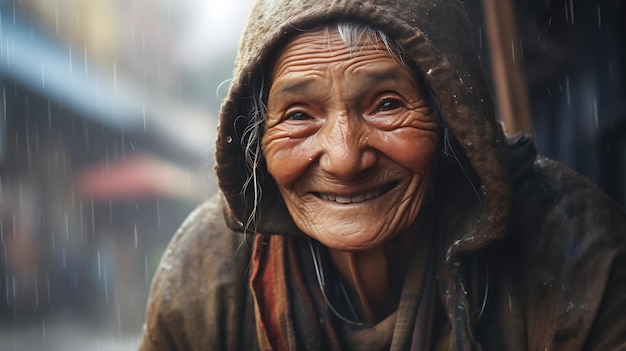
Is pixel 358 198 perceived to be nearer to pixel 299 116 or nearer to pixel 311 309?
pixel 299 116

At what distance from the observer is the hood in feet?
5.97

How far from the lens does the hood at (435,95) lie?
182cm

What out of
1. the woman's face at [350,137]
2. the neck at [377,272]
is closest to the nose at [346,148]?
the woman's face at [350,137]

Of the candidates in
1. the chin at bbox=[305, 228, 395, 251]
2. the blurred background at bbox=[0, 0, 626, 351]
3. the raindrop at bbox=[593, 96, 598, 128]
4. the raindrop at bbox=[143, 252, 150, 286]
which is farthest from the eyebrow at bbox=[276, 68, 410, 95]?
the raindrop at bbox=[143, 252, 150, 286]

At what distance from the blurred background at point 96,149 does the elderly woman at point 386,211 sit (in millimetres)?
4429

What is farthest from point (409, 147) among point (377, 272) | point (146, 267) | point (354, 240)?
A: point (146, 267)

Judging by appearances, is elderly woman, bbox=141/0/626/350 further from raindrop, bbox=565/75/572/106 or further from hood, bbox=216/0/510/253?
raindrop, bbox=565/75/572/106

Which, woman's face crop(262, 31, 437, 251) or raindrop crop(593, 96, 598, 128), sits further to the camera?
raindrop crop(593, 96, 598, 128)

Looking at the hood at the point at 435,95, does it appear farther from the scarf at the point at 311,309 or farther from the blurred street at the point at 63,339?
the blurred street at the point at 63,339

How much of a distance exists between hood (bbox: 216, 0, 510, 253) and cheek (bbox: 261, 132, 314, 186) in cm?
11

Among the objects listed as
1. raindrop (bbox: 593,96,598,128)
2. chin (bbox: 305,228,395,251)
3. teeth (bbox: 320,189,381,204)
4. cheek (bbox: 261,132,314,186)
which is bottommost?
chin (bbox: 305,228,395,251)

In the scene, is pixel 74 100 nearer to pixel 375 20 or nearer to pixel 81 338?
pixel 81 338

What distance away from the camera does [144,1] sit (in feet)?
35.0

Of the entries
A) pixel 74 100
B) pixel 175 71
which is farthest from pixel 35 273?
pixel 175 71
